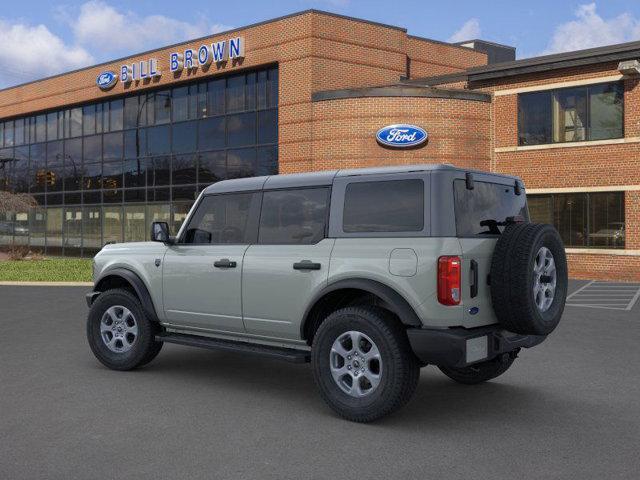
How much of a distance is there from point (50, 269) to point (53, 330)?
15.2 metres

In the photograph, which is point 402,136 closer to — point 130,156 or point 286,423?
point 130,156

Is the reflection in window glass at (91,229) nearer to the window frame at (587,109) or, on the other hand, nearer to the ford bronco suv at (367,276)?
the window frame at (587,109)

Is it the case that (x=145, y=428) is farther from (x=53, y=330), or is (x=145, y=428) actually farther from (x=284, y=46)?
(x=284, y=46)

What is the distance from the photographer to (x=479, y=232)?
558cm

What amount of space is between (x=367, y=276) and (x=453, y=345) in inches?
34.5

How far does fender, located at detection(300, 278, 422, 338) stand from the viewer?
5215mm

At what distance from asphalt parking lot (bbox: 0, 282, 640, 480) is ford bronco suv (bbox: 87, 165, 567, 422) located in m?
0.44

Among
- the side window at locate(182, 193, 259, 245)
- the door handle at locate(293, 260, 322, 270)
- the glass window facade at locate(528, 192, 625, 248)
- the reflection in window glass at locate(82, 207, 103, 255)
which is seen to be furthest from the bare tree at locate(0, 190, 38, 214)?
the door handle at locate(293, 260, 322, 270)

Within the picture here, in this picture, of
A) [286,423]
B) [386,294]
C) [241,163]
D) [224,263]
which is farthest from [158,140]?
[386,294]

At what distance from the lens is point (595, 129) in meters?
20.5

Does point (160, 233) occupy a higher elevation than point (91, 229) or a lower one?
lower

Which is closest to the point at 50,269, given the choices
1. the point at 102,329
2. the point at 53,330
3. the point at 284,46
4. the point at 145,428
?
the point at 284,46

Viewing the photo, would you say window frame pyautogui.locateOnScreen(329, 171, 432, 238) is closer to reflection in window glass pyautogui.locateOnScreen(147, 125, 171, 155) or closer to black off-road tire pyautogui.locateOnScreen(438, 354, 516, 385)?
black off-road tire pyautogui.locateOnScreen(438, 354, 516, 385)

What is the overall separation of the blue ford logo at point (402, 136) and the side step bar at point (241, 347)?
1569 centimetres
